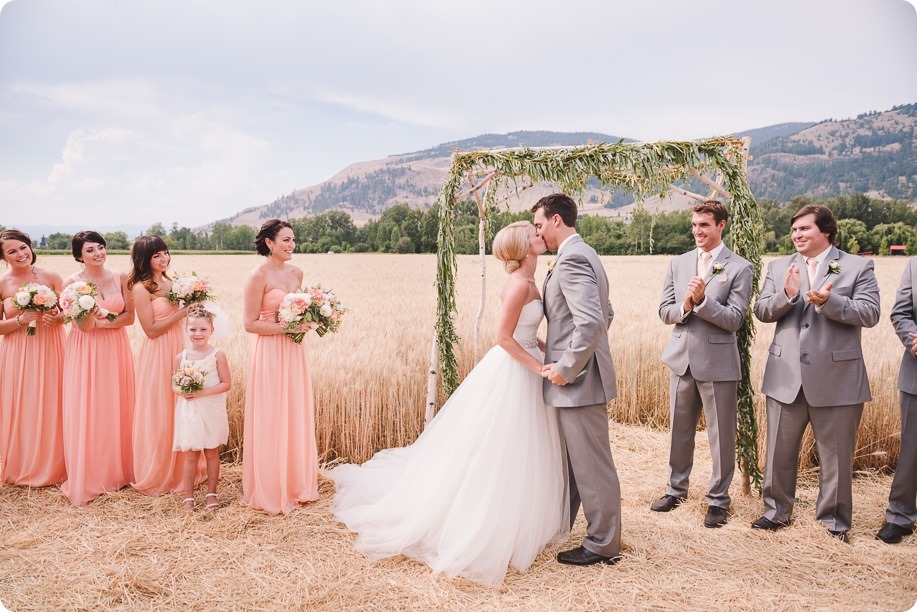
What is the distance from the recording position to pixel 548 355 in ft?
13.0

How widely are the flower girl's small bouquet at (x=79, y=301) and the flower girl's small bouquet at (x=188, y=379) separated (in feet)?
3.19

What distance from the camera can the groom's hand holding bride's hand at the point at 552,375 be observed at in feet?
12.4

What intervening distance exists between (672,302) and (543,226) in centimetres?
177

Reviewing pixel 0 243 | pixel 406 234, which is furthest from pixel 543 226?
pixel 406 234

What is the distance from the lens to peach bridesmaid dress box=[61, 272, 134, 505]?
5.09 m

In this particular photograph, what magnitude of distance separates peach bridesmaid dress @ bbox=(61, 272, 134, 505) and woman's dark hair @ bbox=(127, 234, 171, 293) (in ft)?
1.22

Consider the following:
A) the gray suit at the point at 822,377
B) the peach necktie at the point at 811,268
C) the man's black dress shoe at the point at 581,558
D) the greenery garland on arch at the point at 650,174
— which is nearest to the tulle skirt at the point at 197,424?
the greenery garland on arch at the point at 650,174

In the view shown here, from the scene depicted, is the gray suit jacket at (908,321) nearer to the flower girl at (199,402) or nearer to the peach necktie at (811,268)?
the peach necktie at (811,268)

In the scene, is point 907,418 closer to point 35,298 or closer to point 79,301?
point 79,301

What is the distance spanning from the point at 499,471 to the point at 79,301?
3851 mm

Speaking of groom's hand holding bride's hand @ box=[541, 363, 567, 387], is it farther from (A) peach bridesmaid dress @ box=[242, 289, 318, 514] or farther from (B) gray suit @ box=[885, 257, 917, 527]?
(B) gray suit @ box=[885, 257, 917, 527]

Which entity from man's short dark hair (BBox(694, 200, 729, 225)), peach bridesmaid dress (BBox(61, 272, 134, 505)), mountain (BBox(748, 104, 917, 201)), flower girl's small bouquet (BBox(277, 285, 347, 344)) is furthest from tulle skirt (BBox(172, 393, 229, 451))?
mountain (BBox(748, 104, 917, 201))

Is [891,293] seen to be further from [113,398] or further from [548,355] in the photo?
[113,398]

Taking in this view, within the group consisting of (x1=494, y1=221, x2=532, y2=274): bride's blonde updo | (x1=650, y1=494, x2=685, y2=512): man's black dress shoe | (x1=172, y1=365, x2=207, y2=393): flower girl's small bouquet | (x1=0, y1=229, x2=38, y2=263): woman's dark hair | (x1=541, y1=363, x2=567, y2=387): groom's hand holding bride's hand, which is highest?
(x1=0, y1=229, x2=38, y2=263): woman's dark hair
